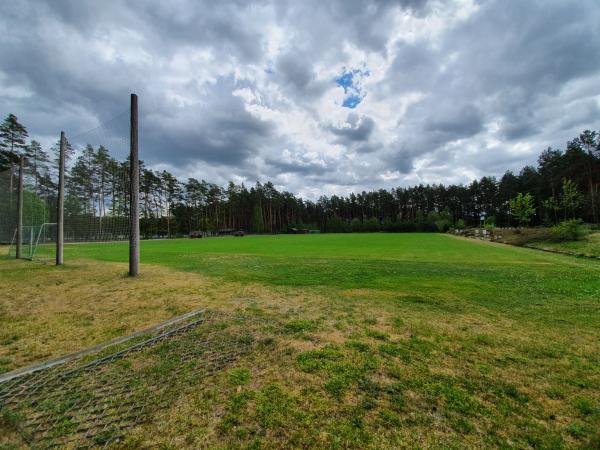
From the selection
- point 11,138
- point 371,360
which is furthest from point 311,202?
point 371,360

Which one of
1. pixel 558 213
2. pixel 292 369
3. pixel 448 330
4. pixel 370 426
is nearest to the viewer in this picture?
pixel 370 426

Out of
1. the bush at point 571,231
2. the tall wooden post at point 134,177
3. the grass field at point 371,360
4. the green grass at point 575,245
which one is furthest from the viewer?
the bush at point 571,231

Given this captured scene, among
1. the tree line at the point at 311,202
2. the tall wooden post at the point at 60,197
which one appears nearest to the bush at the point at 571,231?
the tree line at the point at 311,202

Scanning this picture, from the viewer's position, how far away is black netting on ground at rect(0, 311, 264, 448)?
7.39ft

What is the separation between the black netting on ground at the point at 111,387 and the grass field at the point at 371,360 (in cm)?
25

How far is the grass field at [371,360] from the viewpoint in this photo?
2.18 meters

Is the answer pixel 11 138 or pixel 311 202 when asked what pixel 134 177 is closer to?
pixel 11 138

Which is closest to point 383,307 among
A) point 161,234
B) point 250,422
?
point 250,422

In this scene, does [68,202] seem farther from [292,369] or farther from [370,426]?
[370,426]

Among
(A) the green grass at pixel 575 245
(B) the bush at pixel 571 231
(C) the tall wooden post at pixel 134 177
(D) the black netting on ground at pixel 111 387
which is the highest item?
(C) the tall wooden post at pixel 134 177

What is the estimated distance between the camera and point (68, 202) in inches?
620

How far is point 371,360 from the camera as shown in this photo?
11.1 ft

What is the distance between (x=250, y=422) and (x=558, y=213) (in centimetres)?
8187

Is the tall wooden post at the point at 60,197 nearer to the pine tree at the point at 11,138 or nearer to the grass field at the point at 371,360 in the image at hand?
the grass field at the point at 371,360
